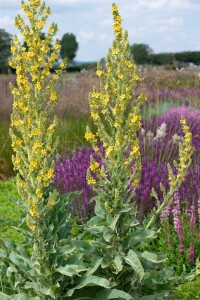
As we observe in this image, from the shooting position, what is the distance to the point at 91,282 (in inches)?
145

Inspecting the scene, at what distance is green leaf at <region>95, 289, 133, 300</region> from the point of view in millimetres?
3670

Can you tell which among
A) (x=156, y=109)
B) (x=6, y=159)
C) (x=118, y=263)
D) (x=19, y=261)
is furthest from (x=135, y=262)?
(x=156, y=109)

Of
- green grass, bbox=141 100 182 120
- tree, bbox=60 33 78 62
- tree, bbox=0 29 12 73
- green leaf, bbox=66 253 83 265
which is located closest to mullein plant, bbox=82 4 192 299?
green leaf, bbox=66 253 83 265

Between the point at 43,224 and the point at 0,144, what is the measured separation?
6314 millimetres

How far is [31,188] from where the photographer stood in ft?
12.1

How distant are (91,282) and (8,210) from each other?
4.34 m

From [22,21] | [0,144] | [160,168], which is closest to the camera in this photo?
[22,21]

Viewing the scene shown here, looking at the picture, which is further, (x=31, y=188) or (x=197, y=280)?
(x=197, y=280)

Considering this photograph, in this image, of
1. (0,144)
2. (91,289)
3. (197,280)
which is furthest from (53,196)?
(0,144)

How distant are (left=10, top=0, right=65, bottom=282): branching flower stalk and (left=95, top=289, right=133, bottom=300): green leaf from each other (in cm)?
47

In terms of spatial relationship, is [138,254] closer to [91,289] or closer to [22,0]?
[91,289]

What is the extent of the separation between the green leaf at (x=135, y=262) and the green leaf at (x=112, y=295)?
0.47 feet

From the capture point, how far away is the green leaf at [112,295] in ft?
12.0

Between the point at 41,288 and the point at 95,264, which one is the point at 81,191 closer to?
the point at 95,264
